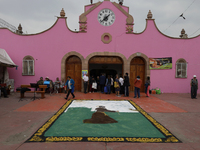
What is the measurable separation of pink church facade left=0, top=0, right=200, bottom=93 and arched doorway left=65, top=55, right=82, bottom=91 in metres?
0.30

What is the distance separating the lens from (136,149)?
3.31 meters

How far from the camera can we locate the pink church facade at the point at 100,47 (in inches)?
488

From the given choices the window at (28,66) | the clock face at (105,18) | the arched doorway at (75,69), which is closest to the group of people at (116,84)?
the arched doorway at (75,69)

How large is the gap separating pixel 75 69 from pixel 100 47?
3001mm

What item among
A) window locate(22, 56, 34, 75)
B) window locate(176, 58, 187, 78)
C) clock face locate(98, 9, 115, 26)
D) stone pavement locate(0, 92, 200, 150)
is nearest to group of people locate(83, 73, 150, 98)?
window locate(176, 58, 187, 78)

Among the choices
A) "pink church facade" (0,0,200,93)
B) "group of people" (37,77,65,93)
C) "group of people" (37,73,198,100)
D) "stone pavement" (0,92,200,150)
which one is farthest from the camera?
"pink church facade" (0,0,200,93)

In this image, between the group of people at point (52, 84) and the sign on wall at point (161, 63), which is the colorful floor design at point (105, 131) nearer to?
the group of people at point (52, 84)

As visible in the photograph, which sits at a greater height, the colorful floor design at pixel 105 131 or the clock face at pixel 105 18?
the clock face at pixel 105 18

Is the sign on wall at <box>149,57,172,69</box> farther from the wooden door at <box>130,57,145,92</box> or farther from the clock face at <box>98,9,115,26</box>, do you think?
the clock face at <box>98,9,115,26</box>

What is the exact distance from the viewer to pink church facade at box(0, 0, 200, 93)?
12406mm

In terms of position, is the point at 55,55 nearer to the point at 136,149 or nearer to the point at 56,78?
the point at 56,78

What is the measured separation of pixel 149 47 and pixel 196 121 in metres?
8.42

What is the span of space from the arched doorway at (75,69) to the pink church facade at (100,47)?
0.97 feet

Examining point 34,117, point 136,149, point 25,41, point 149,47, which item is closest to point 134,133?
point 136,149
